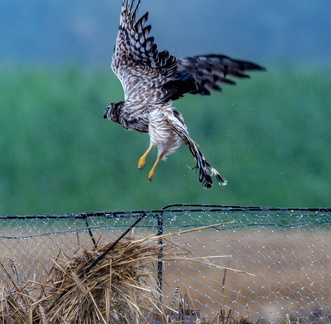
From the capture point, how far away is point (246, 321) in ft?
8.17

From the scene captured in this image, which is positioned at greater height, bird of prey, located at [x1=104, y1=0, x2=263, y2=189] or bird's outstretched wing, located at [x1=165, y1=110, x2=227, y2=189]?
bird of prey, located at [x1=104, y1=0, x2=263, y2=189]

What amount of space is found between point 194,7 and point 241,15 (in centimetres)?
25

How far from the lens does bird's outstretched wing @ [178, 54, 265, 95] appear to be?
3.54 m

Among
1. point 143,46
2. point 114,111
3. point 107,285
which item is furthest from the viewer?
point 114,111

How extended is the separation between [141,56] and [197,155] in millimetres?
567

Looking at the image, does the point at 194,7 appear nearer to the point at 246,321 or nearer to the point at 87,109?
the point at 87,109

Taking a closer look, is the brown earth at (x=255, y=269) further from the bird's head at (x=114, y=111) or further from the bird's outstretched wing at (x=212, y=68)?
the bird's outstretched wing at (x=212, y=68)

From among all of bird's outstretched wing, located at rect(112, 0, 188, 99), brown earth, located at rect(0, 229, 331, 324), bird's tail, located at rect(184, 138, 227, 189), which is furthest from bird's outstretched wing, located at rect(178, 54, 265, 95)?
brown earth, located at rect(0, 229, 331, 324)

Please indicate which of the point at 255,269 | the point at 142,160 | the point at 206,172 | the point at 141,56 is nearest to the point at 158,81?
the point at 141,56

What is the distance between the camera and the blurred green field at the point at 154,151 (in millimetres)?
3617

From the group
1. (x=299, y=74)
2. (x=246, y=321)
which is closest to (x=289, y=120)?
(x=299, y=74)

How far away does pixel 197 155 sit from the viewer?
3.50m

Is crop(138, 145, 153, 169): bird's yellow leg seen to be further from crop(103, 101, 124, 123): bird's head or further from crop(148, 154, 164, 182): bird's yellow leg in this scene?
crop(103, 101, 124, 123): bird's head

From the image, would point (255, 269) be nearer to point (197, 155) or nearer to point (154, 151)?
→ point (197, 155)
